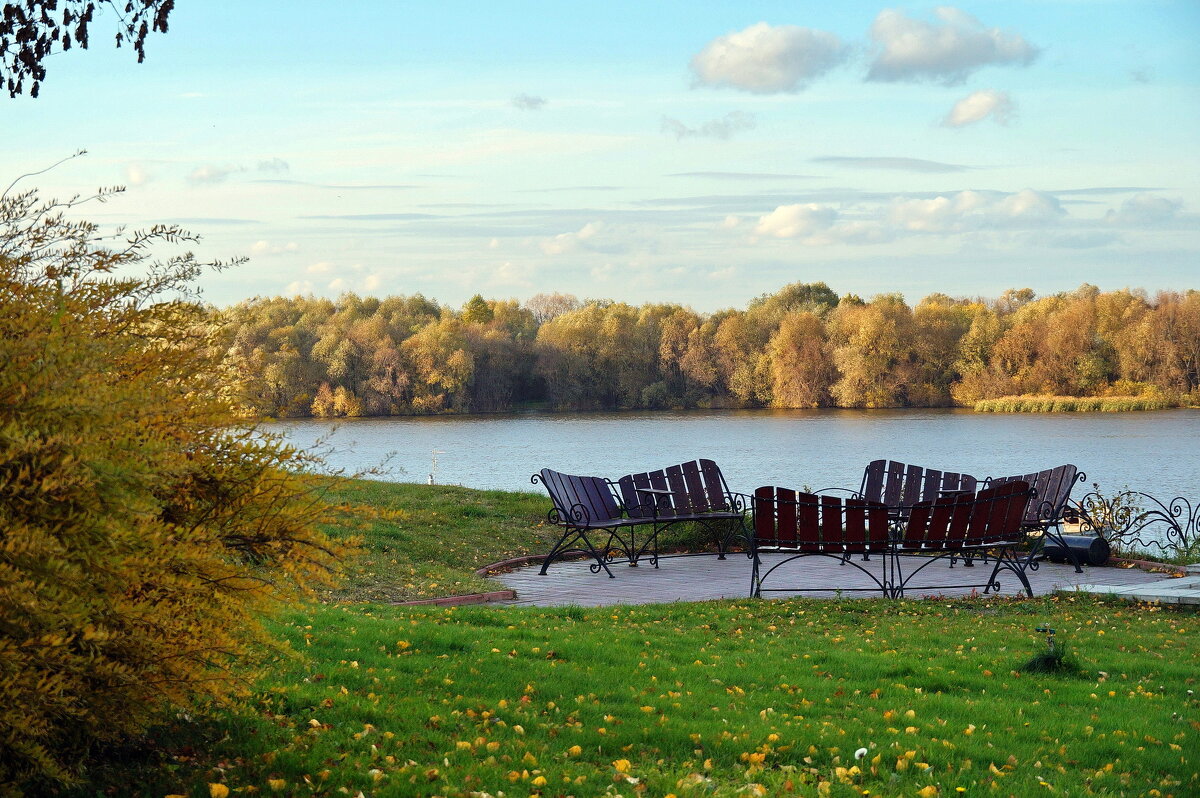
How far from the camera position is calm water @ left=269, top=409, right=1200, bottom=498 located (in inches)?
1257

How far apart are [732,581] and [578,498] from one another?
6.35ft

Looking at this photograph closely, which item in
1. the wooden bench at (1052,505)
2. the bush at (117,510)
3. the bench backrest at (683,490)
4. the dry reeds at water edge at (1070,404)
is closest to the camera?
the bush at (117,510)

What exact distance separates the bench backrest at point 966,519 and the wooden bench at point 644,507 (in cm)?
267

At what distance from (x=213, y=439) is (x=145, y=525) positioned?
724mm

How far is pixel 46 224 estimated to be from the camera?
151 inches

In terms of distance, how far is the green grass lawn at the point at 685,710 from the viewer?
3.86m

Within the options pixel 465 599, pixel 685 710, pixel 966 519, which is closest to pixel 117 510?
pixel 685 710

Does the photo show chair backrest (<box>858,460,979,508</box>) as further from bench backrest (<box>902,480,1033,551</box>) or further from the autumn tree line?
the autumn tree line

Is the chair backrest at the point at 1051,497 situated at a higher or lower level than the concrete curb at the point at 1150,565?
higher

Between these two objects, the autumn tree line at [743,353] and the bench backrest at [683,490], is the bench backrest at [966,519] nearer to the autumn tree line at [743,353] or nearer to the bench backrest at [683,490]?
the bench backrest at [683,490]

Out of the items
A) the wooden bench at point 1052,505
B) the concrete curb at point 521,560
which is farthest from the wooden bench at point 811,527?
the concrete curb at point 521,560

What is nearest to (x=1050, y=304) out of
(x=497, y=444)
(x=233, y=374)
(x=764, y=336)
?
(x=764, y=336)

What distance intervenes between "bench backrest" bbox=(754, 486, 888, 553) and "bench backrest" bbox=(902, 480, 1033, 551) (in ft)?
1.07

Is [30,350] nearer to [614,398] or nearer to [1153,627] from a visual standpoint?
→ [1153,627]
